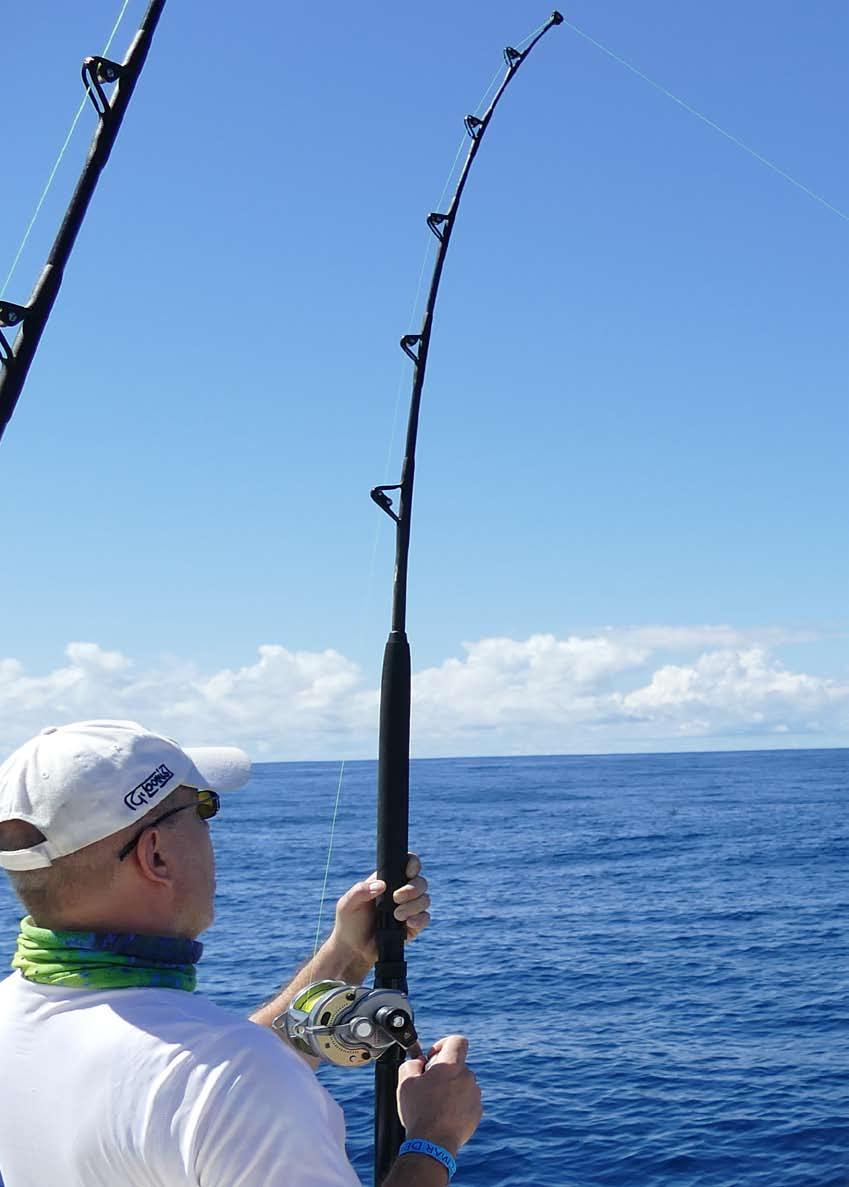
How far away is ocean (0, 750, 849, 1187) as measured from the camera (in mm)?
12227

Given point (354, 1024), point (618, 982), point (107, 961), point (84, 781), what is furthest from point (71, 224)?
point (618, 982)

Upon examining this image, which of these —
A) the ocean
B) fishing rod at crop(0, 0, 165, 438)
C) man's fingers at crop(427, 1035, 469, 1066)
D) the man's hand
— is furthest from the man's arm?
the ocean

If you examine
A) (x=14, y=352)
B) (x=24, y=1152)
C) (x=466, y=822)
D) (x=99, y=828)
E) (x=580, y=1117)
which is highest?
(x=466, y=822)

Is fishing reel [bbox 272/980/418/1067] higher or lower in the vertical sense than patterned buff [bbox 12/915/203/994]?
lower

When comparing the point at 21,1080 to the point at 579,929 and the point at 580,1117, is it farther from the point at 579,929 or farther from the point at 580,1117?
the point at 579,929

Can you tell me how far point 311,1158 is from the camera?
62.4 inches

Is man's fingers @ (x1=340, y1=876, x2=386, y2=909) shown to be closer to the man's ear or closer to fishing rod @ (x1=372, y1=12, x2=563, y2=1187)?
fishing rod @ (x1=372, y1=12, x2=563, y2=1187)

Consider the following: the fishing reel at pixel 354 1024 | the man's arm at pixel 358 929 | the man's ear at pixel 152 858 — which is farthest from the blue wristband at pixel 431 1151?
the man's arm at pixel 358 929

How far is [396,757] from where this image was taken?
3615 millimetres

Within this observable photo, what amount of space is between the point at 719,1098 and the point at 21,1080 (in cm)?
1386

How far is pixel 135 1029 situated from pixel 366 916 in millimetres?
1518

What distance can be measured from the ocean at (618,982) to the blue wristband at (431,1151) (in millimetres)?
10245

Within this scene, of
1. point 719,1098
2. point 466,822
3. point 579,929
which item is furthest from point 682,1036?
point 466,822

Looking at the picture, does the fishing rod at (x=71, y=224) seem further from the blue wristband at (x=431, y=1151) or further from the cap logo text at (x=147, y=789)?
the blue wristband at (x=431, y=1151)
